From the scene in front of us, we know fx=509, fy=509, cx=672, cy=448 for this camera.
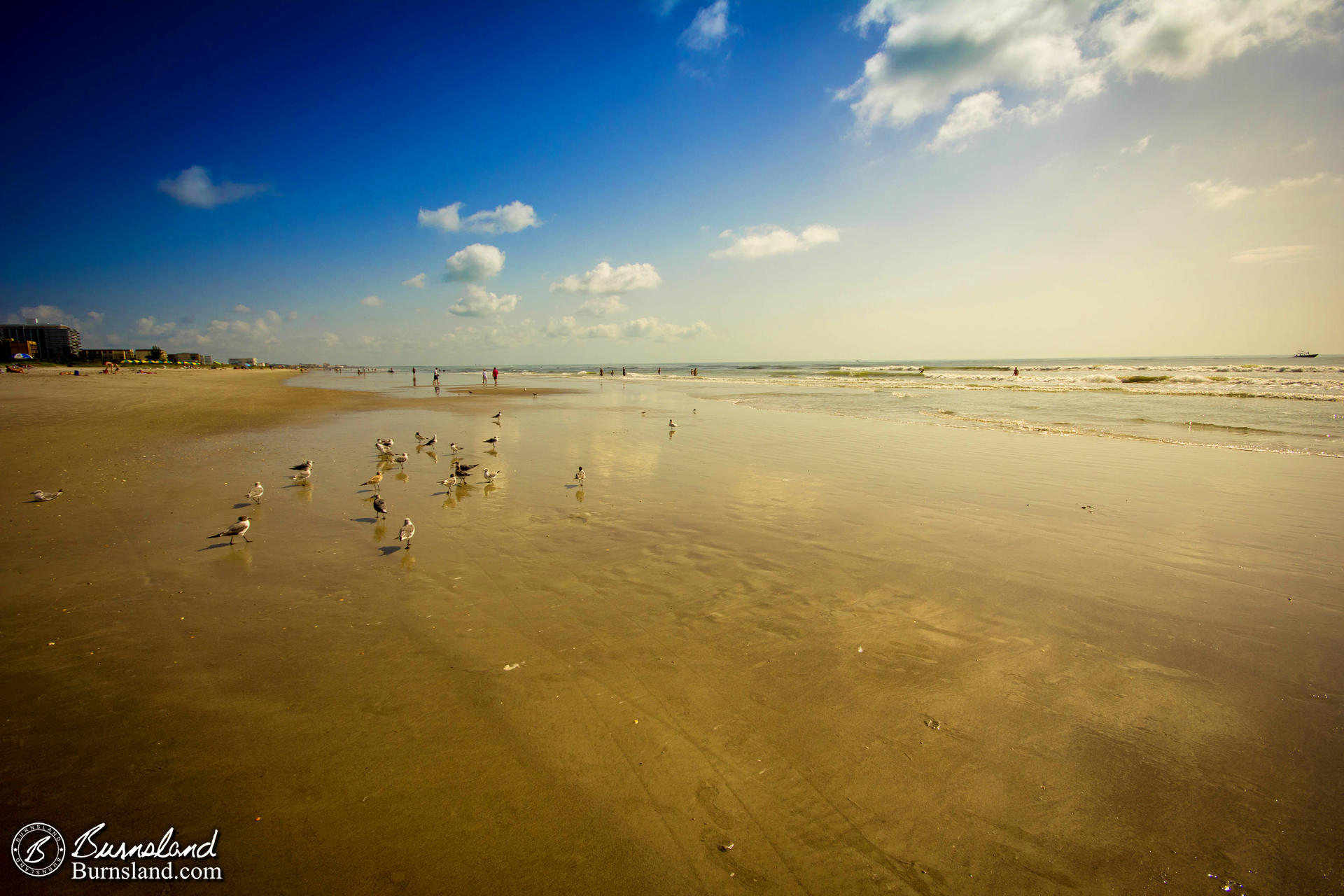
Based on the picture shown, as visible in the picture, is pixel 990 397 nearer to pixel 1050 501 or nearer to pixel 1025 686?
pixel 1050 501

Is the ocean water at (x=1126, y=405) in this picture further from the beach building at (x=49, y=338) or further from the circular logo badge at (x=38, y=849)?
the beach building at (x=49, y=338)

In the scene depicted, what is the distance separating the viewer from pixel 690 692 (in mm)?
4984

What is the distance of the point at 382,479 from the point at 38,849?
10.3 metres

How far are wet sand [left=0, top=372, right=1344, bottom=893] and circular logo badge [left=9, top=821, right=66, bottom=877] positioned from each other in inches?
3.7

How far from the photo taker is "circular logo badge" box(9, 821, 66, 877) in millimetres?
3215

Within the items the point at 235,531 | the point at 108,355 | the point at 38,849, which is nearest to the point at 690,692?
the point at 38,849

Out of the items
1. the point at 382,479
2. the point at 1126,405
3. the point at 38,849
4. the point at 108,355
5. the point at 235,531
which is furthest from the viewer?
the point at 108,355

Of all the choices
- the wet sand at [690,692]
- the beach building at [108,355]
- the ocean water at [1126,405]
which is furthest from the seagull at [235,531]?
the beach building at [108,355]

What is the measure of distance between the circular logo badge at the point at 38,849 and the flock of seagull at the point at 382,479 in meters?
5.27

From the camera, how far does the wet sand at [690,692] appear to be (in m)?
3.47

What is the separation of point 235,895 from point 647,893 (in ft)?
8.21

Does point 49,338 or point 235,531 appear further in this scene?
point 49,338

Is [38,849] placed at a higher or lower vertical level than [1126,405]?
lower

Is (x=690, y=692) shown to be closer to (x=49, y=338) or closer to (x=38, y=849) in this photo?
(x=38, y=849)
